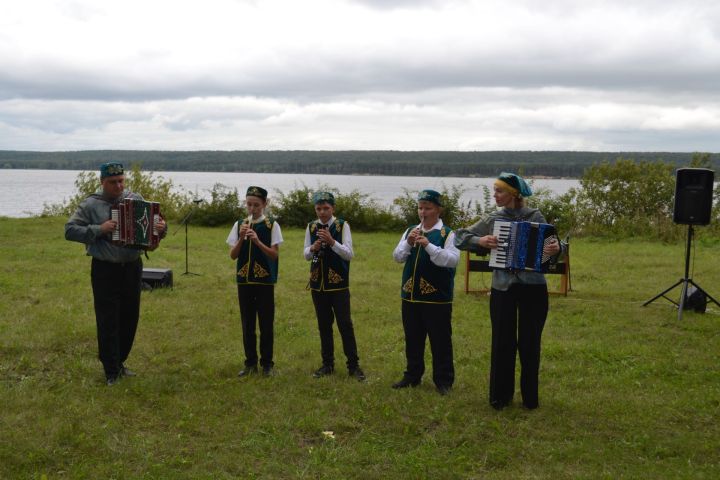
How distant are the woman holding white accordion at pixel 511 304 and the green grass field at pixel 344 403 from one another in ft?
0.81

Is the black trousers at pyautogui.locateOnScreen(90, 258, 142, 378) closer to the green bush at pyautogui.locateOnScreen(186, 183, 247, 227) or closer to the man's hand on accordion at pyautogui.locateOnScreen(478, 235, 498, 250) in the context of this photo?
the man's hand on accordion at pyautogui.locateOnScreen(478, 235, 498, 250)

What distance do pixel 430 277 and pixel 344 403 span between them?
1.40m

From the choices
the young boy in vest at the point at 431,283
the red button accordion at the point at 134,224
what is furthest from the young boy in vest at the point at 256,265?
the young boy in vest at the point at 431,283

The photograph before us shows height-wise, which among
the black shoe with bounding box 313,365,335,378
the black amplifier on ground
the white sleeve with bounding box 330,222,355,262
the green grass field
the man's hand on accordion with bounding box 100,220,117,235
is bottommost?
the green grass field

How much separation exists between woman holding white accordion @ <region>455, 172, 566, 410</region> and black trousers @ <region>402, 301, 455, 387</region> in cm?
51

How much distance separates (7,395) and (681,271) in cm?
1325

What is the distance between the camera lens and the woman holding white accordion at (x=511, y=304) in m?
6.00

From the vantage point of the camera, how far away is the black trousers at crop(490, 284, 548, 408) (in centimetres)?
605

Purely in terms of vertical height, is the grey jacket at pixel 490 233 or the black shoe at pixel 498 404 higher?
the grey jacket at pixel 490 233

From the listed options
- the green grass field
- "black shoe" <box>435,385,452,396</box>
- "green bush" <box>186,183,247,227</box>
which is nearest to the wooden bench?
the green grass field

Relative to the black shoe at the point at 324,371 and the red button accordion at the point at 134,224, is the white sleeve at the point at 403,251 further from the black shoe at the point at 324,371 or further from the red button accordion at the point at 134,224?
the red button accordion at the point at 134,224

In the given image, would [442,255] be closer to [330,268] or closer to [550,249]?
[550,249]

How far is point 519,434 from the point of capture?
569 centimetres

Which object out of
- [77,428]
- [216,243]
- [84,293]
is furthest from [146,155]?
[77,428]
